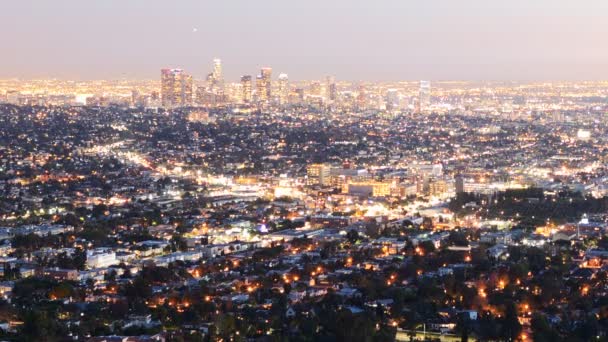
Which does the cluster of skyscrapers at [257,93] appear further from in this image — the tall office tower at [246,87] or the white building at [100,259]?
the white building at [100,259]

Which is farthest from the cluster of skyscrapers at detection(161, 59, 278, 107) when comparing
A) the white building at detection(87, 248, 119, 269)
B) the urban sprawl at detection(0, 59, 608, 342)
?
the white building at detection(87, 248, 119, 269)

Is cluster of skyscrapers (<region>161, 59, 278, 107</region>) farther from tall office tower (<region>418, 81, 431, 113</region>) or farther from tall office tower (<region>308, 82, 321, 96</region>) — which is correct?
tall office tower (<region>418, 81, 431, 113</region>)

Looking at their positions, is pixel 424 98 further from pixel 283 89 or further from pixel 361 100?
pixel 283 89

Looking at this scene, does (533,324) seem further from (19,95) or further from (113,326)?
(19,95)

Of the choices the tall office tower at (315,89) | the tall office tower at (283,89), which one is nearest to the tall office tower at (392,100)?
the tall office tower at (315,89)

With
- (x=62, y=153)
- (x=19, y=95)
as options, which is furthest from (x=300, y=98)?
(x=62, y=153)

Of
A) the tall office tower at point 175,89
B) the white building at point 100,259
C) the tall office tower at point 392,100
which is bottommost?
the tall office tower at point 392,100
